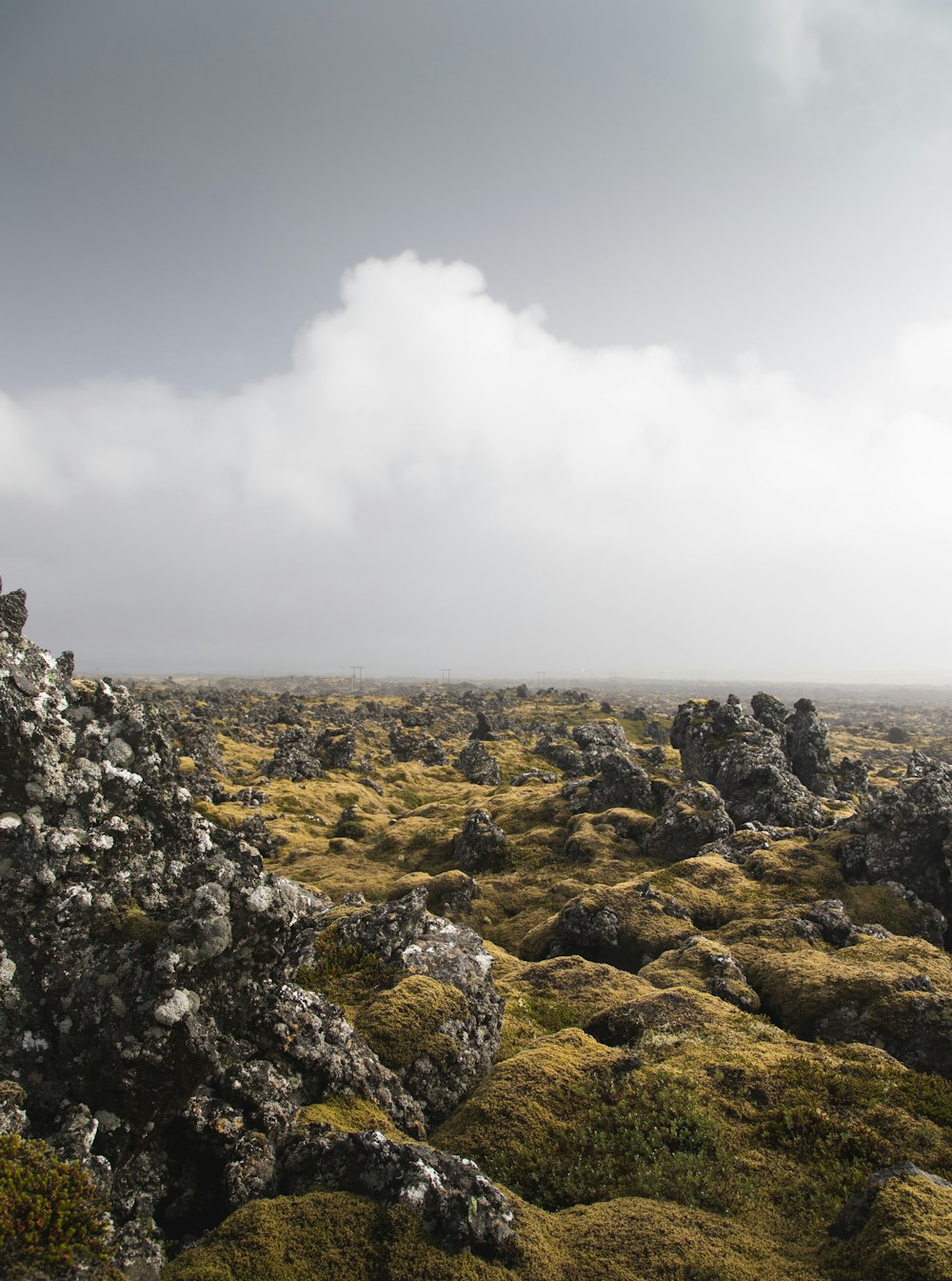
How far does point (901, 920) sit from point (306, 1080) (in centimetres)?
2377

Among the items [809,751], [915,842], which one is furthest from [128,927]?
[809,751]

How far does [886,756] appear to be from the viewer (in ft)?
326

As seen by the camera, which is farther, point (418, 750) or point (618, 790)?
point (418, 750)

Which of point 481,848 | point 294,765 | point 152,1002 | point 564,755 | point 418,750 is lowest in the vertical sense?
point 418,750

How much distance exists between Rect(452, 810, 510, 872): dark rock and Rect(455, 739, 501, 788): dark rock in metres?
28.0

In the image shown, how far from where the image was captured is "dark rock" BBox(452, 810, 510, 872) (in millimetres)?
35500

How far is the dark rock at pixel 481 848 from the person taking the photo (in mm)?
35500

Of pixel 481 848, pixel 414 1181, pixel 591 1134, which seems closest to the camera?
pixel 414 1181

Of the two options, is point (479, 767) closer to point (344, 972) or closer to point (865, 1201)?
point (344, 972)

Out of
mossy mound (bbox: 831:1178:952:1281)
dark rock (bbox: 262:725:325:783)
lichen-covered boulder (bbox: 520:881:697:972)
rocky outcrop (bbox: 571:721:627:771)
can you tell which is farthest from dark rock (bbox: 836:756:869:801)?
mossy mound (bbox: 831:1178:952:1281)

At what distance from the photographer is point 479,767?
6856cm

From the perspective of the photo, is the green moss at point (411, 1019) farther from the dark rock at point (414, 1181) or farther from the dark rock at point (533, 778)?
the dark rock at point (533, 778)

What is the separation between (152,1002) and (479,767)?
60.0 m

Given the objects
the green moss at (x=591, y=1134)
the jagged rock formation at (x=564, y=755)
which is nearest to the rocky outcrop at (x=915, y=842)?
the green moss at (x=591, y=1134)
